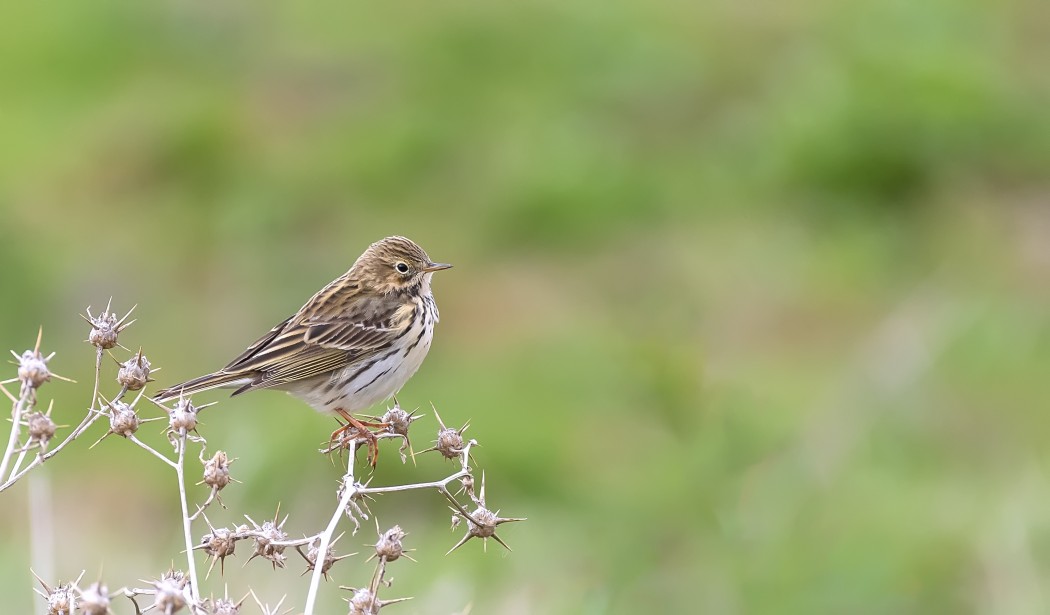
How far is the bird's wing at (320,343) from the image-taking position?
710 cm

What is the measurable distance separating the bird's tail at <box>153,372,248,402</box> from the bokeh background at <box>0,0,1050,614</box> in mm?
1110

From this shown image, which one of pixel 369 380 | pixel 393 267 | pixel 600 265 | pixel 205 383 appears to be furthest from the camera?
pixel 600 265

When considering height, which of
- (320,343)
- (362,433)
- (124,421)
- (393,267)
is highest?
(393,267)

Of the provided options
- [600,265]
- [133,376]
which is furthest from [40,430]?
[600,265]

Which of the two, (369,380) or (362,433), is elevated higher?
(369,380)

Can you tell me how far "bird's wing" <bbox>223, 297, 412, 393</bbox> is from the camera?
7.10 meters

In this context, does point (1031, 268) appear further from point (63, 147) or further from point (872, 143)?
point (63, 147)

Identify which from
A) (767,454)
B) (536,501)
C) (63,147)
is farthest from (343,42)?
(767,454)

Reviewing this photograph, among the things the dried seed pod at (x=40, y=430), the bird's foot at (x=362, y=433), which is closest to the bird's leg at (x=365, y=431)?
the bird's foot at (x=362, y=433)

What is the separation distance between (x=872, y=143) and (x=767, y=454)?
25.3 feet

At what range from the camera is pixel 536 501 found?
11.4 meters

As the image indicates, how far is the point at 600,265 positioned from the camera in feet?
54.0

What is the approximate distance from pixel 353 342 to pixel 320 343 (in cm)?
15

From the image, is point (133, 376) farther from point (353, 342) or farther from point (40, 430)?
point (353, 342)
